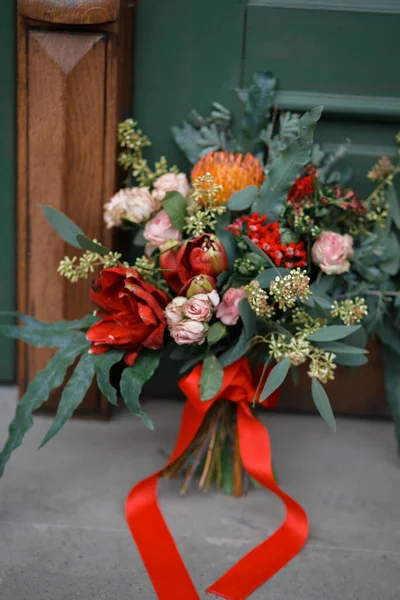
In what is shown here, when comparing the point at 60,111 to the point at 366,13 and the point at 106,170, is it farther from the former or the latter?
the point at 366,13

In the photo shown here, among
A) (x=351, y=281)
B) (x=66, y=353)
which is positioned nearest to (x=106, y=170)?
(x=66, y=353)

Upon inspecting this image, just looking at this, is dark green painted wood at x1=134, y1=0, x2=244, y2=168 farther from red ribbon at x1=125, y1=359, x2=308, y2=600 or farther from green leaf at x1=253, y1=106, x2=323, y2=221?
red ribbon at x1=125, y1=359, x2=308, y2=600

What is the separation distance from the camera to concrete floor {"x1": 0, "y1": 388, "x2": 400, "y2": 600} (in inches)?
41.2

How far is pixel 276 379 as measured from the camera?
1046 mm

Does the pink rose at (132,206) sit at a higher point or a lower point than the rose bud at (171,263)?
higher

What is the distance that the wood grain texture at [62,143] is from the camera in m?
1.31

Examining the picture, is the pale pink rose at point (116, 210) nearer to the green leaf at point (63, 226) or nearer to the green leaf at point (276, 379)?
the green leaf at point (63, 226)

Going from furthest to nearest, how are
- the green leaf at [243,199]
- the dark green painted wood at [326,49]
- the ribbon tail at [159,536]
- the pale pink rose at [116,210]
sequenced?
the dark green painted wood at [326,49]
the pale pink rose at [116,210]
the green leaf at [243,199]
the ribbon tail at [159,536]

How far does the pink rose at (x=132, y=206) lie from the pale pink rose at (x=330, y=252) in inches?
11.5

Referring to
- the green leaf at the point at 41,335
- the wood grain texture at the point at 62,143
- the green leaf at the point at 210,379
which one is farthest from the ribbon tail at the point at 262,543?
the wood grain texture at the point at 62,143

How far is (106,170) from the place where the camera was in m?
1.37

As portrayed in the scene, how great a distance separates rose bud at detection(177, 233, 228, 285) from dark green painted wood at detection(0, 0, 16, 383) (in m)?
0.56

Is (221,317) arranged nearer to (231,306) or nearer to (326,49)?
(231,306)

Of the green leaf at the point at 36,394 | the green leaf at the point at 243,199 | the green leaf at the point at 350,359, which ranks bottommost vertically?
the green leaf at the point at 36,394
